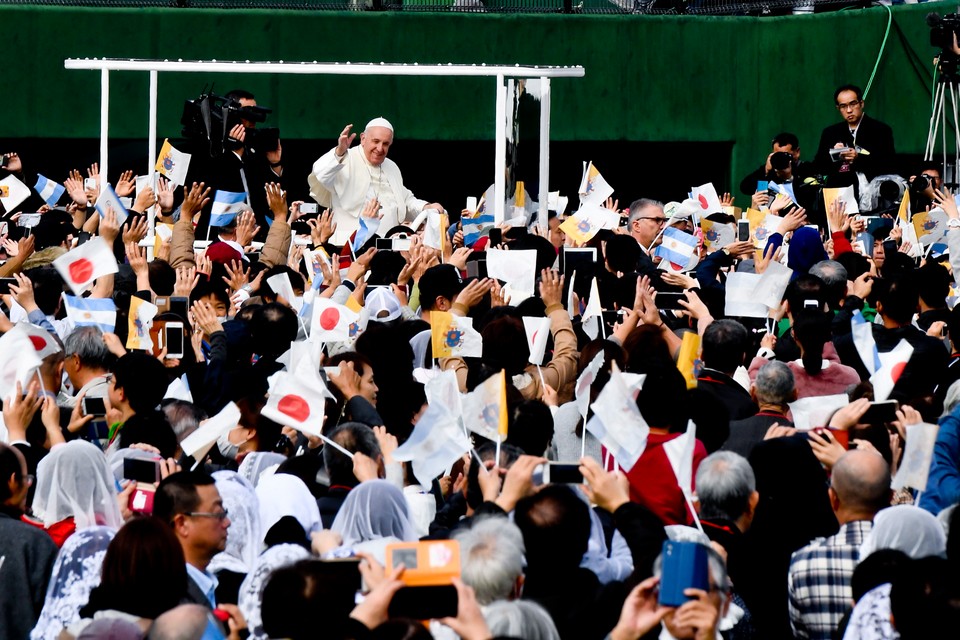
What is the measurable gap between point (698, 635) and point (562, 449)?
2654mm

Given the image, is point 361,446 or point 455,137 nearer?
point 361,446

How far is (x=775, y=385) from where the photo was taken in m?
6.76

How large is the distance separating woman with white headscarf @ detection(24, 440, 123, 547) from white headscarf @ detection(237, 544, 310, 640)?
2.43 feet

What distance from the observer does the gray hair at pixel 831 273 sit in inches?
366

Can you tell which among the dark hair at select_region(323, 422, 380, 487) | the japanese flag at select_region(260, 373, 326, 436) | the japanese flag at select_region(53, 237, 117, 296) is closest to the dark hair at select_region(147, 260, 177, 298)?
the japanese flag at select_region(53, 237, 117, 296)

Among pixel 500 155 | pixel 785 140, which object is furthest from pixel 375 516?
pixel 785 140

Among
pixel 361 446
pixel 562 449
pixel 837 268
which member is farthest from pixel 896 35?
pixel 361 446

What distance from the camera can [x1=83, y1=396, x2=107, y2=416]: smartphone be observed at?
6.87 m

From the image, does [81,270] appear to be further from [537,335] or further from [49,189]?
[49,189]

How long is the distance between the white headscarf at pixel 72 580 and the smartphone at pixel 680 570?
1.74 meters

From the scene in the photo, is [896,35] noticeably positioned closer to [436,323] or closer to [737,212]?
[737,212]

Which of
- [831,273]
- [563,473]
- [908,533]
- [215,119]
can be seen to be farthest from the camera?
[215,119]

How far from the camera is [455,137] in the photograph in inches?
694

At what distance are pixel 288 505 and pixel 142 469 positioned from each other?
1.65 feet
